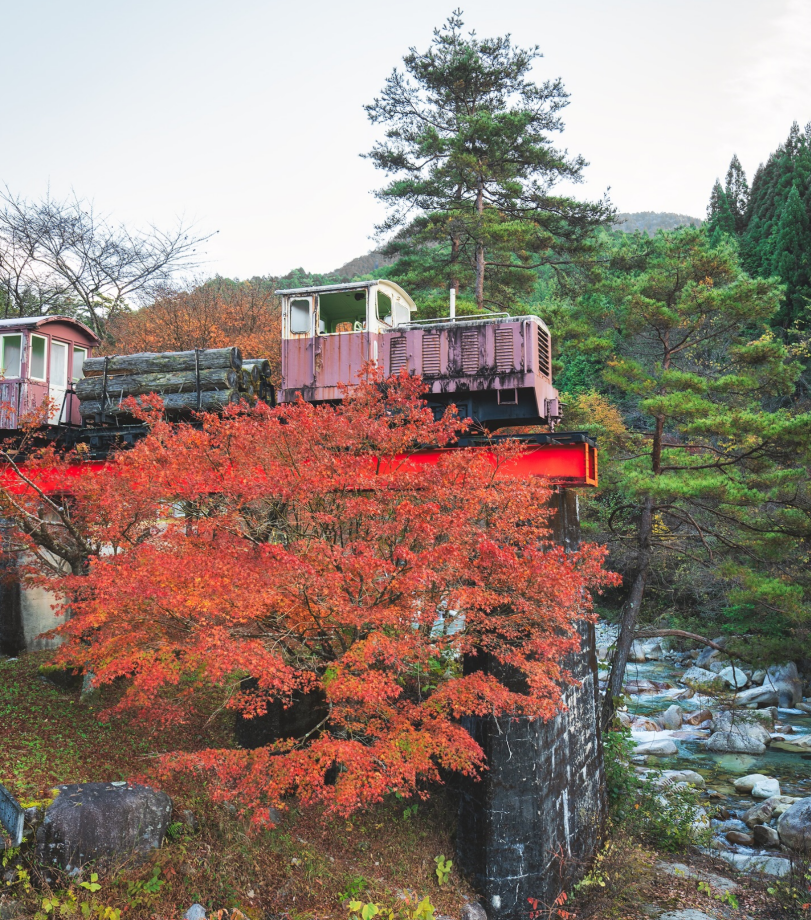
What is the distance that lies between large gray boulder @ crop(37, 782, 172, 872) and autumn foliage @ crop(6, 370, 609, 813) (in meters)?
0.77

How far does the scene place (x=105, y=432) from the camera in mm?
15250

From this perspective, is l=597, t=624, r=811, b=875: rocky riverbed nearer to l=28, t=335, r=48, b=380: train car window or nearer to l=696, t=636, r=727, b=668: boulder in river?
l=696, t=636, r=727, b=668: boulder in river

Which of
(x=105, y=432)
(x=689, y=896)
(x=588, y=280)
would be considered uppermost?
(x=588, y=280)

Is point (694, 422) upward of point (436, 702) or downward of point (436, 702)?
upward

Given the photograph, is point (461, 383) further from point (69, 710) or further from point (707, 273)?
point (69, 710)

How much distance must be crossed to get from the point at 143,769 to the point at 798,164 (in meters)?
45.8

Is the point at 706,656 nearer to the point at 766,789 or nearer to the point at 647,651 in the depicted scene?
the point at 647,651

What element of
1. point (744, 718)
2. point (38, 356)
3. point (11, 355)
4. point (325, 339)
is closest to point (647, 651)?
point (744, 718)

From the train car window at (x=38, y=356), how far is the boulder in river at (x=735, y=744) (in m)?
19.4

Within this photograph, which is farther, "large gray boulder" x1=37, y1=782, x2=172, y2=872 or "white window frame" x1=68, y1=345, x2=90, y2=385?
"white window frame" x1=68, y1=345, x2=90, y2=385

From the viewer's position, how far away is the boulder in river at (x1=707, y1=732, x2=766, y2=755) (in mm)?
18219

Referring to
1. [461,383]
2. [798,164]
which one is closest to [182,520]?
[461,383]

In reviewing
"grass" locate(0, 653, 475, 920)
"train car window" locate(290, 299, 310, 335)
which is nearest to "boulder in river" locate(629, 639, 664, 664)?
"grass" locate(0, 653, 475, 920)

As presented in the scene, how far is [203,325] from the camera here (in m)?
26.4
